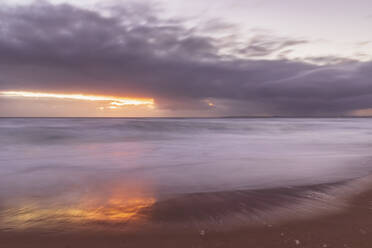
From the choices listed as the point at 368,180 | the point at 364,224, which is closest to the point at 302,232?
the point at 364,224

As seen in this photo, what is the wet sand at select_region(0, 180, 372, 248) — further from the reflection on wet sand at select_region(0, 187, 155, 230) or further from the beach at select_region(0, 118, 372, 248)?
the reflection on wet sand at select_region(0, 187, 155, 230)

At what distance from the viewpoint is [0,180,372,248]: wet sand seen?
3.07m

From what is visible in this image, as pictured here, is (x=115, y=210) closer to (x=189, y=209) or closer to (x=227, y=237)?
(x=189, y=209)

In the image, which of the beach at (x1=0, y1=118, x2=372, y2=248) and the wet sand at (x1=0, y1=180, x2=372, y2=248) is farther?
the beach at (x1=0, y1=118, x2=372, y2=248)

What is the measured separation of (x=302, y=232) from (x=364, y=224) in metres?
0.95

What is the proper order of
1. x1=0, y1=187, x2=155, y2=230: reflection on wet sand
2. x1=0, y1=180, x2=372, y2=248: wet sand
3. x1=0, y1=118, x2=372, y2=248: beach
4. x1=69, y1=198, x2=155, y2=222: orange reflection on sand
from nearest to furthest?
x1=0, y1=180, x2=372, y2=248: wet sand → x1=0, y1=118, x2=372, y2=248: beach → x1=0, y1=187, x2=155, y2=230: reflection on wet sand → x1=69, y1=198, x2=155, y2=222: orange reflection on sand

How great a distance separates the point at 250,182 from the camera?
6.05 meters

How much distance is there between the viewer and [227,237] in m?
3.21

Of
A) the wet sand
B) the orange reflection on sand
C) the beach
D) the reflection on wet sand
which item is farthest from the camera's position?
the orange reflection on sand

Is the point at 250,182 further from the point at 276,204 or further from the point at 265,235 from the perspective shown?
the point at 265,235

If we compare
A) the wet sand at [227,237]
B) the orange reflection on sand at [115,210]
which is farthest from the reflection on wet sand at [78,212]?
the wet sand at [227,237]

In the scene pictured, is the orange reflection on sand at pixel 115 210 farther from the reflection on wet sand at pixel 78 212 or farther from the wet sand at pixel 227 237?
the wet sand at pixel 227 237

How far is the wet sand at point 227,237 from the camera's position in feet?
10.1

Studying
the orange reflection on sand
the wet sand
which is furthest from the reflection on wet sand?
the wet sand
